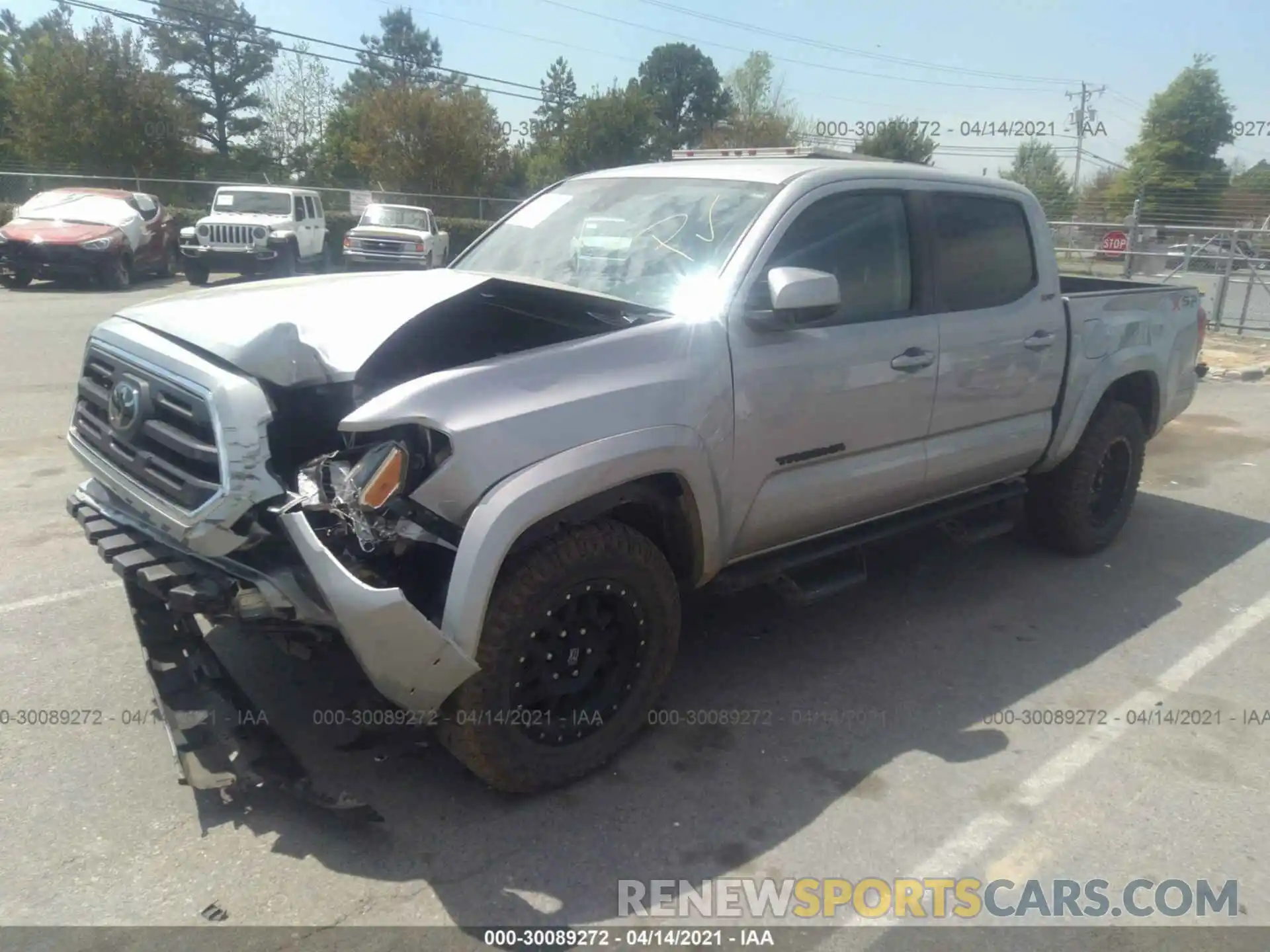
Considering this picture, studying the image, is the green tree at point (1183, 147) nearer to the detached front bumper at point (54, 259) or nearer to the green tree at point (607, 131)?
the green tree at point (607, 131)

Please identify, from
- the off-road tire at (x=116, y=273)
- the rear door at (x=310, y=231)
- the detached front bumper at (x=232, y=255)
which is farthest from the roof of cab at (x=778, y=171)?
the rear door at (x=310, y=231)

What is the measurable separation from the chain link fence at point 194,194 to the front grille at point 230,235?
17.3 feet

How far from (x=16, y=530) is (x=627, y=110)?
40.3 metres

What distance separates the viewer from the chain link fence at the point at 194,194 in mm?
25797

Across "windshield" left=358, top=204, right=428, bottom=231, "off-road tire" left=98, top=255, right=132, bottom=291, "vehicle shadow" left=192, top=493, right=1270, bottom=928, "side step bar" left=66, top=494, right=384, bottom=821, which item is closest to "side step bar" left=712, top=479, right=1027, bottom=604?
"vehicle shadow" left=192, top=493, right=1270, bottom=928

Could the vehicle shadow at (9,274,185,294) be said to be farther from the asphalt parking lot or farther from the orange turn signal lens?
the orange turn signal lens

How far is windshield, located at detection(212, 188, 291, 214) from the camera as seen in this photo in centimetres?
2070

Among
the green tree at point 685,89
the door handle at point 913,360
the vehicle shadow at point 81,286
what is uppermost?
the green tree at point 685,89

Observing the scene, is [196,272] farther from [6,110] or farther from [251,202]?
[6,110]

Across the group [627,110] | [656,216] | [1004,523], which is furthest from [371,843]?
[627,110]

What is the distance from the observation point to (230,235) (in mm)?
19578

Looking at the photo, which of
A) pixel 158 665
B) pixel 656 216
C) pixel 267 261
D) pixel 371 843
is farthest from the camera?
pixel 267 261

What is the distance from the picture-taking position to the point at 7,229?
57.7ft

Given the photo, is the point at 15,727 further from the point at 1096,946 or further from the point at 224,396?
the point at 1096,946
